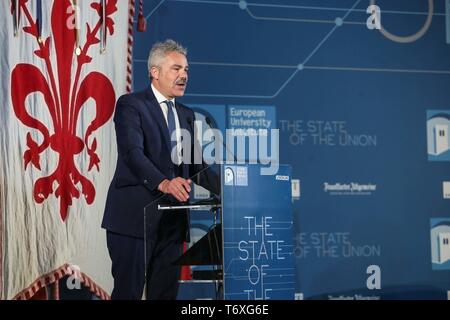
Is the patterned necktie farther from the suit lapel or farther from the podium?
the podium

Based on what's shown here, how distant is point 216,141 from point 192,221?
95 centimetres

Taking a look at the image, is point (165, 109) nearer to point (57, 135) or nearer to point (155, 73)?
point (155, 73)

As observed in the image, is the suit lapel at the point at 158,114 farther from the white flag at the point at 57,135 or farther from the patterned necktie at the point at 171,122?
the white flag at the point at 57,135

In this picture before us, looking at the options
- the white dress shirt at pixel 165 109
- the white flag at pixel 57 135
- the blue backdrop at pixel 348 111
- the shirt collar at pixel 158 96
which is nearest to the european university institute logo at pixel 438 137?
the blue backdrop at pixel 348 111

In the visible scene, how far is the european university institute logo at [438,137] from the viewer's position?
6.52 metres

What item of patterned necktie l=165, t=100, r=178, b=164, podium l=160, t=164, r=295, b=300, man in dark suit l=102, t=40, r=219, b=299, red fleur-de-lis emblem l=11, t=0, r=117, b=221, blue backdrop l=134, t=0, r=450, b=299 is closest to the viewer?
podium l=160, t=164, r=295, b=300

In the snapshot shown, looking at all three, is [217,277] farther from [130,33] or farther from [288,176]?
[130,33]

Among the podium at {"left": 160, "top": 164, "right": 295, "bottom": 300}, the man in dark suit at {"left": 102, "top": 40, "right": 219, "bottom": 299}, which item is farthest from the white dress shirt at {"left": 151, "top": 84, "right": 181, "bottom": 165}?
the podium at {"left": 160, "top": 164, "right": 295, "bottom": 300}

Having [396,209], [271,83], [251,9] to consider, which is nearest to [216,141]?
[271,83]

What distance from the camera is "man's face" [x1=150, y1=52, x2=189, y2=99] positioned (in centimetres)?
579

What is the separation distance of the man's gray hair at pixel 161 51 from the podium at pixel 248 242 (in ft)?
4.84

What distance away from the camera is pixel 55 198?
5.61 meters

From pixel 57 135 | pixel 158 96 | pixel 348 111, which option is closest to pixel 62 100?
pixel 57 135

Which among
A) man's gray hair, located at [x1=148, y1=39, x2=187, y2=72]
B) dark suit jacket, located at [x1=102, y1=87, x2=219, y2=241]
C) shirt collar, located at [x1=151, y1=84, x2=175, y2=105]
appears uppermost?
man's gray hair, located at [x1=148, y1=39, x2=187, y2=72]
